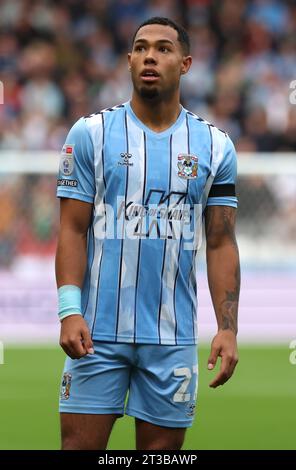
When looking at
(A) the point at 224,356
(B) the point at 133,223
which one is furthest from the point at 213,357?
(B) the point at 133,223

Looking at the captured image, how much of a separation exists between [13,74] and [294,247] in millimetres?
4737

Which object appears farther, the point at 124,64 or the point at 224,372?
the point at 124,64

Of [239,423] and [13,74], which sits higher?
[13,74]

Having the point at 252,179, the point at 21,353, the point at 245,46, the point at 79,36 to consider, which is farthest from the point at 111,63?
the point at 21,353

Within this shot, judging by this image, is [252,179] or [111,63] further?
[111,63]

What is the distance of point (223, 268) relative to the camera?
518cm

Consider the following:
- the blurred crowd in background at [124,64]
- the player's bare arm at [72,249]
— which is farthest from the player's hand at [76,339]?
the blurred crowd in background at [124,64]

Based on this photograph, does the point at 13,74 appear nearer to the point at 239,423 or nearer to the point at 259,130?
the point at 259,130

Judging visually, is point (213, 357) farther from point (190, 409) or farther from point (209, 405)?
point (209, 405)

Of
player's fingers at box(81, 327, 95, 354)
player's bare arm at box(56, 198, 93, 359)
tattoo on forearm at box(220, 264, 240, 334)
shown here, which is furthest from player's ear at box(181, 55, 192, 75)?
player's fingers at box(81, 327, 95, 354)

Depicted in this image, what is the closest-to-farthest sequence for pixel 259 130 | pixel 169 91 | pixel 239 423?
pixel 169 91, pixel 239 423, pixel 259 130

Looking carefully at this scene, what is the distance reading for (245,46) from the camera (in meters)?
16.9

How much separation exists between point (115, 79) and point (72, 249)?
11.1 meters
